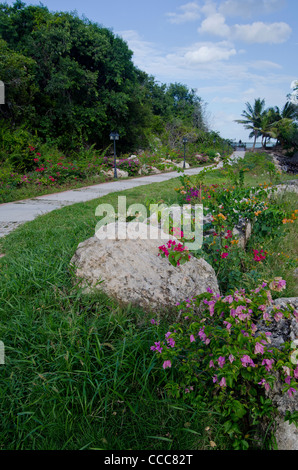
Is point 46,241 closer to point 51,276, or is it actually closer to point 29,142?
point 51,276

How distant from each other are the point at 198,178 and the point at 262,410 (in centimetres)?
385

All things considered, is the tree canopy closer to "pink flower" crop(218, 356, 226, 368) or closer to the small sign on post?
the small sign on post

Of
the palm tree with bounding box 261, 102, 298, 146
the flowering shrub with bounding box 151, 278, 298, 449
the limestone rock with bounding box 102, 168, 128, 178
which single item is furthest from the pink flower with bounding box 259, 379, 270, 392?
the palm tree with bounding box 261, 102, 298, 146

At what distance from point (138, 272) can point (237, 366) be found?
1172 millimetres

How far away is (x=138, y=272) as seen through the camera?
2420mm

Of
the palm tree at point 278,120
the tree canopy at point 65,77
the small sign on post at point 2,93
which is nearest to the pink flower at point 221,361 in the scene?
the tree canopy at point 65,77

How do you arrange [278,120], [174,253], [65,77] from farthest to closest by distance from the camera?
[278,120]
[65,77]
[174,253]

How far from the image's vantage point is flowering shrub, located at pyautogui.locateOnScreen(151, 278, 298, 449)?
1416mm

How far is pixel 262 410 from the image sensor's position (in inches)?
59.0

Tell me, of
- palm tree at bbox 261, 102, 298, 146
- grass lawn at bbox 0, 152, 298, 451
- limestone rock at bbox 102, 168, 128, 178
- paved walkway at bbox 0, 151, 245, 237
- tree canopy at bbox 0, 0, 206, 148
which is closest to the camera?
grass lawn at bbox 0, 152, 298, 451

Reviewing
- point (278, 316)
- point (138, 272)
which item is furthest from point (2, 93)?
point (278, 316)

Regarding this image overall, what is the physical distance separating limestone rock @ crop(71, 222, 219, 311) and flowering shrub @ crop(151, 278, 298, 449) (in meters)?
0.61

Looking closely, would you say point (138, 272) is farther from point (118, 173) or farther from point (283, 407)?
point (118, 173)

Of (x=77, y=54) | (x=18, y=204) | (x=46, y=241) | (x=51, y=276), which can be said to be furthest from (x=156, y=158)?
(x=51, y=276)
